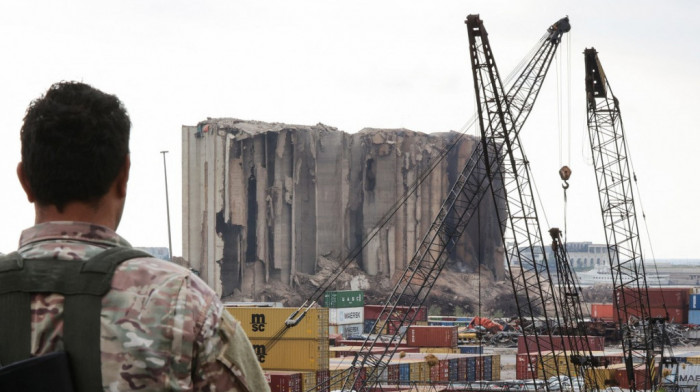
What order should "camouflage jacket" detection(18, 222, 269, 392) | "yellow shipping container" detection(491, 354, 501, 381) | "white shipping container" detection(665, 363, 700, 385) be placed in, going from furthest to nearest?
1. "yellow shipping container" detection(491, 354, 501, 381)
2. "white shipping container" detection(665, 363, 700, 385)
3. "camouflage jacket" detection(18, 222, 269, 392)

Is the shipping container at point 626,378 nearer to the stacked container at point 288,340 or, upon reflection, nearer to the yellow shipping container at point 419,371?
the yellow shipping container at point 419,371

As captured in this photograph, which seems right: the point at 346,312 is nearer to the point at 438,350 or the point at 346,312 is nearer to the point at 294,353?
the point at 438,350

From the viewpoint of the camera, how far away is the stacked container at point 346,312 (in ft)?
349

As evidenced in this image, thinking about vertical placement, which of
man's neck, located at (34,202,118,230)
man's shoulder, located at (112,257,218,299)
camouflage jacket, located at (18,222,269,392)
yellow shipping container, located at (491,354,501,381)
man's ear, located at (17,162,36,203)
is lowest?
yellow shipping container, located at (491,354,501,381)

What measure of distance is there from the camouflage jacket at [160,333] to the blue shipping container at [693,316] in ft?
361

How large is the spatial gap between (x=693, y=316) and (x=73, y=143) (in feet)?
363

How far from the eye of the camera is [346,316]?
108 m

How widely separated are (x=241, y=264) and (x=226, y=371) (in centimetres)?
13809

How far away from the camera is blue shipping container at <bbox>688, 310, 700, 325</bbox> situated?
106375mm

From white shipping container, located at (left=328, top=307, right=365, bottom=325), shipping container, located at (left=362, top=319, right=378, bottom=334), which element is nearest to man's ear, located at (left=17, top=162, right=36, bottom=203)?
white shipping container, located at (left=328, top=307, right=365, bottom=325)

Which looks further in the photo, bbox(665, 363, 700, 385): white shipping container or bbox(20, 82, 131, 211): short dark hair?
bbox(665, 363, 700, 385): white shipping container

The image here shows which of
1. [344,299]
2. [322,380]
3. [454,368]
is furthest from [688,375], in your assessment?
[344,299]

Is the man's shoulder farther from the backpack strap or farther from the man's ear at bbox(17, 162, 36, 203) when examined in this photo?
the man's ear at bbox(17, 162, 36, 203)

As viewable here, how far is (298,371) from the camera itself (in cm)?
5341
